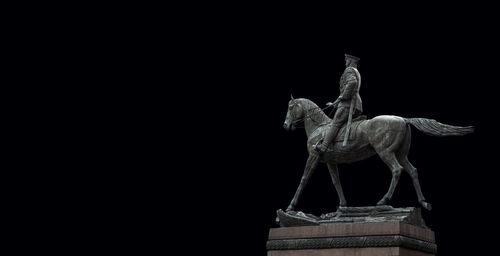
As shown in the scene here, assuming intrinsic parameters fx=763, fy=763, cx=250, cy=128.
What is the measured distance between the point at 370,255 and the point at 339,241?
564 mm

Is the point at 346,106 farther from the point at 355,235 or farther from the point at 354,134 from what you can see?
the point at 355,235

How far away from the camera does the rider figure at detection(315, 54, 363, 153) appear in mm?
12773

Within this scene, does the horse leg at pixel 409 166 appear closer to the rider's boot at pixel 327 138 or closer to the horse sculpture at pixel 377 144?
the horse sculpture at pixel 377 144

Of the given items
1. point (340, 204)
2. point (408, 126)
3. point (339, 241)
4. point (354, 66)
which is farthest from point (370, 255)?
point (354, 66)

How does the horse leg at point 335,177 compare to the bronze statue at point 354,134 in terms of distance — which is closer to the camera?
the bronze statue at point 354,134

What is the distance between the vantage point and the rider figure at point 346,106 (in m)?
12.8

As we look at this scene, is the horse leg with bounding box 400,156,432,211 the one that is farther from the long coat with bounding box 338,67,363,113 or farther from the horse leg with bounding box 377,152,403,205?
the long coat with bounding box 338,67,363,113

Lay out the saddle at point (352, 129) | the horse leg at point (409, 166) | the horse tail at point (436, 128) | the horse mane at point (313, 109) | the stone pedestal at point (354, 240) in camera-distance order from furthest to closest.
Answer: the horse mane at point (313, 109) → the saddle at point (352, 129) → the horse leg at point (409, 166) → the horse tail at point (436, 128) → the stone pedestal at point (354, 240)

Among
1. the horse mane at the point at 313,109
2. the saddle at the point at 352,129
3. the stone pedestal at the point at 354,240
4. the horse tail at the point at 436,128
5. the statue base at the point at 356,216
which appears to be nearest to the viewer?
the stone pedestal at the point at 354,240

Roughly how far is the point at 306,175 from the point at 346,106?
135cm

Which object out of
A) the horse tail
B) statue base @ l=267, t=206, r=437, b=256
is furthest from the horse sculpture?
statue base @ l=267, t=206, r=437, b=256

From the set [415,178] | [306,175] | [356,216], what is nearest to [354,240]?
[356,216]

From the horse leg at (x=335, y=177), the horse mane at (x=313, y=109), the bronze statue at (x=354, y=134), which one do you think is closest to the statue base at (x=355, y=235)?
the bronze statue at (x=354, y=134)

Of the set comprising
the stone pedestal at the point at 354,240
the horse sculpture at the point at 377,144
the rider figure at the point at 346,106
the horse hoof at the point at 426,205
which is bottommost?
the stone pedestal at the point at 354,240
